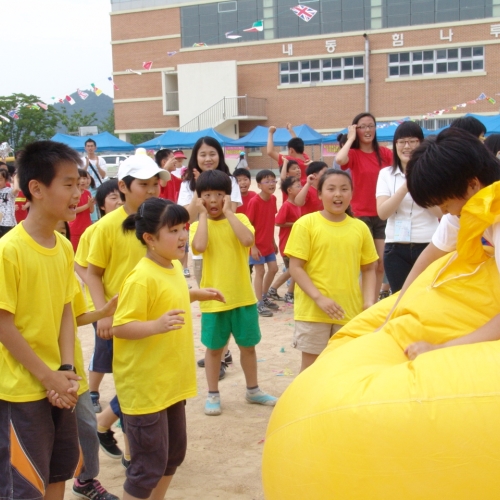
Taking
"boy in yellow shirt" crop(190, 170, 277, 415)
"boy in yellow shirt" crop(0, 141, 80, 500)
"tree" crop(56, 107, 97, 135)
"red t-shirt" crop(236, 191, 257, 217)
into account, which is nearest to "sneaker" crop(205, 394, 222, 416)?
"boy in yellow shirt" crop(190, 170, 277, 415)

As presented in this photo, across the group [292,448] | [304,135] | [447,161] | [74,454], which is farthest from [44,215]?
[304,135]

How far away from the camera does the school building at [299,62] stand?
37.3 metres

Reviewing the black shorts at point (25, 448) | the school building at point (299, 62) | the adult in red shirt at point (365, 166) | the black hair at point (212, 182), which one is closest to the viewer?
the black shorts at point (25, 448)

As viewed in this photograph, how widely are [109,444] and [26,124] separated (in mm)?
45619

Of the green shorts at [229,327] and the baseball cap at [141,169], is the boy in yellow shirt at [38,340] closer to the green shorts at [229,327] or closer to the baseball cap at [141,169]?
the baseball cap at [141,169]

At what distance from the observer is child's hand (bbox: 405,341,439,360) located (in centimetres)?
257

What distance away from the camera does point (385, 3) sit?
127 ft

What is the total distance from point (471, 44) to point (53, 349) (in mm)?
38518

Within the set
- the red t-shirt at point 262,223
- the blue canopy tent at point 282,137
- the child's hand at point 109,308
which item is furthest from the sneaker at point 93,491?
the blue canopy tent at point 282,137

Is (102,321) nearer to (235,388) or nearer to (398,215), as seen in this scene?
(235,388)

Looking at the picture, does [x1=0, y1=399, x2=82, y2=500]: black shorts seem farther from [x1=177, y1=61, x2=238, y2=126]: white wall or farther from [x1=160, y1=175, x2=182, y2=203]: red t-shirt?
[x1=177, y1=61, x2=238, y2=126]: white wall

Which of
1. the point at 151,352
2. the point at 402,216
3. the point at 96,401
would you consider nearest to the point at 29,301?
the point at 151,352

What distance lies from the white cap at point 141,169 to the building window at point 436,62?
122ft

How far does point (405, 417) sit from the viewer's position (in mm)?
2180
